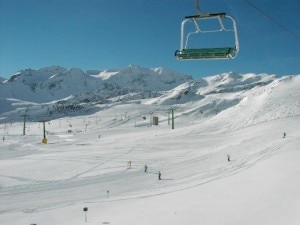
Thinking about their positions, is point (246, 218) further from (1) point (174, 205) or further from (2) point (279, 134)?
(2) point (279, 134)

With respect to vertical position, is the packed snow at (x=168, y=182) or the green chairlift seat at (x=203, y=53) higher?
the green chairlift seat at (x=203, y=53)

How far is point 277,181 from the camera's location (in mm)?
23750

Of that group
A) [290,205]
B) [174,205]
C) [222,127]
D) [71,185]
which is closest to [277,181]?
[290,205]

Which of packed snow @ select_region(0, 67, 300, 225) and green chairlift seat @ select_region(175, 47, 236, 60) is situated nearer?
green chairlift seat @ select_region(175, 47, 236, 60)

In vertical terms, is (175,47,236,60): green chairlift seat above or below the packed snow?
above

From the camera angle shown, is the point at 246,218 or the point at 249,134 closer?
the point at 246,218

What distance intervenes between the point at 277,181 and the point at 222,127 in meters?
35.1

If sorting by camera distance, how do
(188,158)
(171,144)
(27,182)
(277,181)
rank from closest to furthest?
(277,181), (27,182), (188,158), (171,144)

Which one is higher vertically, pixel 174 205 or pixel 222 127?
pixel 222 127

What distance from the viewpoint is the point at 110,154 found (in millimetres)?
43094

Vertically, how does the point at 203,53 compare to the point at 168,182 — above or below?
above

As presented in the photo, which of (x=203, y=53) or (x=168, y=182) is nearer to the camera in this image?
(x=203, y=53)

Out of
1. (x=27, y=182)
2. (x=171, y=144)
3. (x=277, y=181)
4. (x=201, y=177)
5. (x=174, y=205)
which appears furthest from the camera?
(x=171, y=144)

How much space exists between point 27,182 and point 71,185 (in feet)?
12.3
